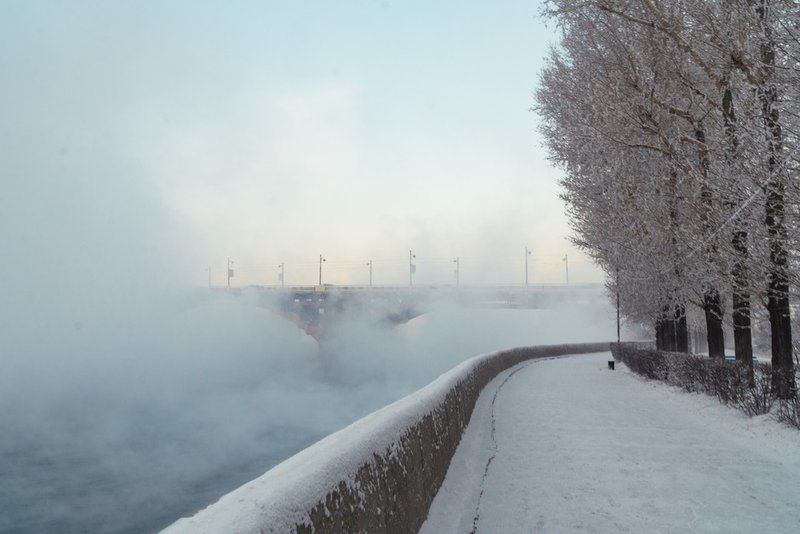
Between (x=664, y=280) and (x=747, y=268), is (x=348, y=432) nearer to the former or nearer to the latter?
(x=747, y=268)

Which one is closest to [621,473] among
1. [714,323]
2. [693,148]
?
[693,148]

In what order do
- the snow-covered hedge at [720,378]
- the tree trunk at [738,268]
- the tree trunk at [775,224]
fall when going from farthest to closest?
the snow-covered hedge at [720,378] < the tree trunk at [738,268] < the tree trunk at [775,224]

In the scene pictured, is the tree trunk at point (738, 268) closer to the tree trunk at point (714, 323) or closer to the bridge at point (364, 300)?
the tree trunk at point (714, 323)

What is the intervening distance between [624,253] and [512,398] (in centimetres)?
548

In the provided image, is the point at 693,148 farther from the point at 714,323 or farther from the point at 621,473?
the point at 621,473

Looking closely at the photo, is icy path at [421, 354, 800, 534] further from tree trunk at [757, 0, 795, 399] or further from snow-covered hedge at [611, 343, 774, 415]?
tree trunk at [757, 0, 795, 399]

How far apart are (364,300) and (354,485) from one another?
67758 millimetres

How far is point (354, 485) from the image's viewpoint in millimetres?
3939

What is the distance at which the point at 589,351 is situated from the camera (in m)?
58.8

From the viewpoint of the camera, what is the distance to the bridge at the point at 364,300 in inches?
2756

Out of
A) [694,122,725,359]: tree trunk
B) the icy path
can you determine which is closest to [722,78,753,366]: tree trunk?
[694,122,725,359]: tree trunk

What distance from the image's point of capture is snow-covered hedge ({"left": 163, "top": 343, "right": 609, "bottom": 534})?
2.76 meters

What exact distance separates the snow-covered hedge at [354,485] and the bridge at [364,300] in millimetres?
61599

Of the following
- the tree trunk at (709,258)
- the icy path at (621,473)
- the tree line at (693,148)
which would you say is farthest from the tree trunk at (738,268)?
the icy path at (621,473)
